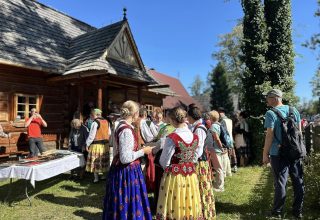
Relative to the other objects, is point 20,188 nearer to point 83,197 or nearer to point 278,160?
point 83,197

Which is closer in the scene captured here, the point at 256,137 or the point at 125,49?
the point at 256,137

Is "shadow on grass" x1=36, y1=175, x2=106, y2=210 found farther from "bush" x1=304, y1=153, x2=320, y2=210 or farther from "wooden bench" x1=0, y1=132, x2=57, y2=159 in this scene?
"bush" x1=304, y1=153, x2=320, y2=210

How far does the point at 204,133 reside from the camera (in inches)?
182

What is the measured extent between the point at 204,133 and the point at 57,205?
139 inches

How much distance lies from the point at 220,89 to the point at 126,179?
131 feet

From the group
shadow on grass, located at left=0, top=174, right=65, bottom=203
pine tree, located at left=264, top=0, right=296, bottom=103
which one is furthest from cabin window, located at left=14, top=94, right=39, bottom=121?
pine tree, located at left=264, top=0, right=296, bottom=103

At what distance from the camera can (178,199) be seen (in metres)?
4.02

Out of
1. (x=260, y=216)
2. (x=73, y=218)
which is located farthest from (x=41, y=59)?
(x=260, y=216)

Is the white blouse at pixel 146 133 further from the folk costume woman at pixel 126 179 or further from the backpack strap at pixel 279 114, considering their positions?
the backpack strap at pixel 279 114

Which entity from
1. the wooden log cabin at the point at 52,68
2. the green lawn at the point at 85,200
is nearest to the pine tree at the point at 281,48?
the green lawn at the point at 85,200

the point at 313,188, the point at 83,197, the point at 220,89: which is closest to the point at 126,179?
the point at 83,197

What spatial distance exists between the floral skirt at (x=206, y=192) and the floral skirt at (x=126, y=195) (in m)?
1.02

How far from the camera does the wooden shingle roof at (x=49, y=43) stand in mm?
10570

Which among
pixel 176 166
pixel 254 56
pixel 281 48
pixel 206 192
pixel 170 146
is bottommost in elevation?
pixel 206 192
